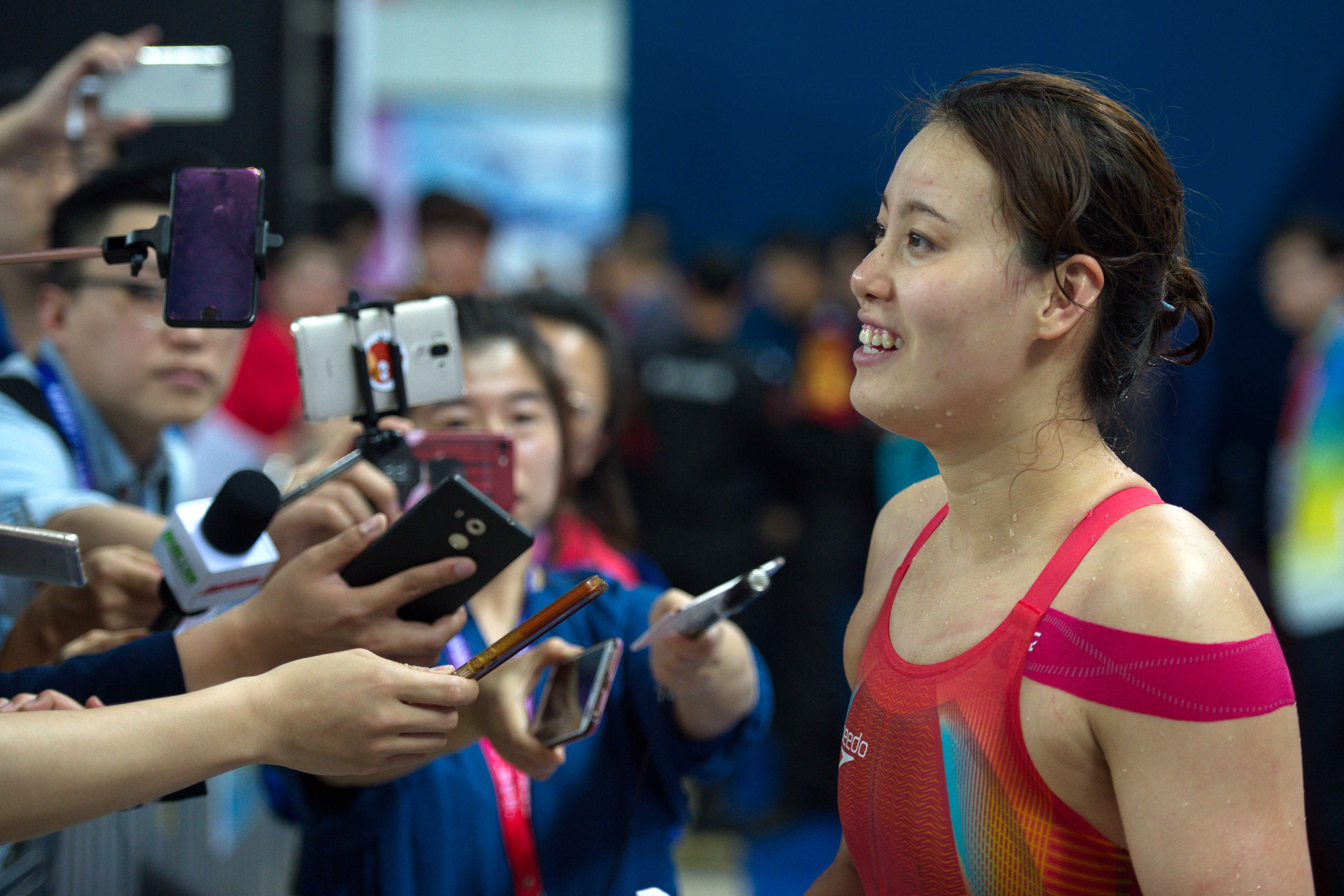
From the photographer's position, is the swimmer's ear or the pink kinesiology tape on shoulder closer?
the pink kinesiology tape on shoulder

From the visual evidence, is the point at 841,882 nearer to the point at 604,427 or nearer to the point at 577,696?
the point at 577,696

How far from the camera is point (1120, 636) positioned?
973 millimetres

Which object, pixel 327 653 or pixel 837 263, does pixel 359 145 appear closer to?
pixel 837 263

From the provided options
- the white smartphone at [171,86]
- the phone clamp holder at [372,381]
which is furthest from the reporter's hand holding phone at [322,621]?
the white smartphone at [171,86]

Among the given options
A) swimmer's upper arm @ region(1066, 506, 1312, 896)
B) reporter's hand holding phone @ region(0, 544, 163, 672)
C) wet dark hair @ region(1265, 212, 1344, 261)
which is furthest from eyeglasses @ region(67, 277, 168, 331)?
wet dark hair @ region(1265, 212, 1344, 261)

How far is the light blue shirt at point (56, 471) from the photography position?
1.60 m

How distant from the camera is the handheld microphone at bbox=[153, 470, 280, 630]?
123cm

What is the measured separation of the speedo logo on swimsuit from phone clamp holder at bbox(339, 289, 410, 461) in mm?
639

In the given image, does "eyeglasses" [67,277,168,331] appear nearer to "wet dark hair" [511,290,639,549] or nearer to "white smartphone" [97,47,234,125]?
"white smartphone" [97,47,234,125]

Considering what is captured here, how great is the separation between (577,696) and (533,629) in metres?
0.37

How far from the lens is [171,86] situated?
1.91 metres

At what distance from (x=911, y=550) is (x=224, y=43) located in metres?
3.84

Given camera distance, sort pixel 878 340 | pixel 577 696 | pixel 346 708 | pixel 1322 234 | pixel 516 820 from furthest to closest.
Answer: pixel 1322 234 → pixel 516 820 → pixel 577 696 → pixel 878 340 → pixel 346 708

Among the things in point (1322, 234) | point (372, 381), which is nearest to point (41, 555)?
point (372, 381)
